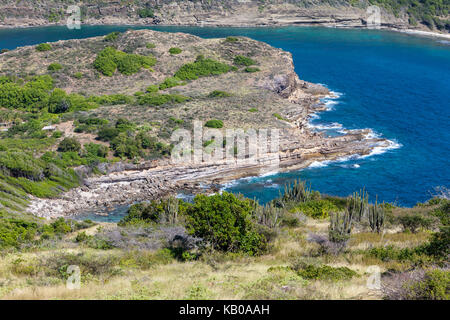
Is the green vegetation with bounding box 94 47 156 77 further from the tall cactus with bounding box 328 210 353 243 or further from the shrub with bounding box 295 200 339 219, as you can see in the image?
the tall cactus with bounding box 328 210 353 243

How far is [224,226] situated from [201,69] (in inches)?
2168

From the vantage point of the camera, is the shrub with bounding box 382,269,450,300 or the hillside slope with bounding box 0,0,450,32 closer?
the shrub with bounding box 382,269,450,300

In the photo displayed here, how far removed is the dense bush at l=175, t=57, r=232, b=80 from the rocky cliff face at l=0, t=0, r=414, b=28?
2582 inches

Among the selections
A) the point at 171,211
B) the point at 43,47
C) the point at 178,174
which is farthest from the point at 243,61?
the point at 171,211

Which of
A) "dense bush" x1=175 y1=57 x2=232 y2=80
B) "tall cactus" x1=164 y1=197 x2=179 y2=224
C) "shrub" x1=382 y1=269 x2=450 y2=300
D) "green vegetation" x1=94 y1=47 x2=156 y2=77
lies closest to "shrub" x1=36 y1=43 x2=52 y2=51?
"green vegetation" x1=94 y1=47 x2=156 y2=77

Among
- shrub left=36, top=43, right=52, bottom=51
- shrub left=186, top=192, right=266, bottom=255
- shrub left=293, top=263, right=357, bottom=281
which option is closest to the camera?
shrub left=293, top=263, right=357, bottom=281

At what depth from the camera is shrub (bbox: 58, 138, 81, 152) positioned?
47250 mm

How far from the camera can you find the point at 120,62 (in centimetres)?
7250

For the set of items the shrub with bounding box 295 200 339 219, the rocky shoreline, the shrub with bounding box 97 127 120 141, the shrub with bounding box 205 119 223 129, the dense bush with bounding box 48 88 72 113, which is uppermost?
the dense bush with bounding box 48 88 72 113

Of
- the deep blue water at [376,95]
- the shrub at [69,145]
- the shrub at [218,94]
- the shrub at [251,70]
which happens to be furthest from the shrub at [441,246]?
the shrub at [251,70]

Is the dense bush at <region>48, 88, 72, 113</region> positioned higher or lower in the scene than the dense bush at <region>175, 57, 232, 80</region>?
lower

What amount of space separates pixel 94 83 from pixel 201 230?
53.0 meters

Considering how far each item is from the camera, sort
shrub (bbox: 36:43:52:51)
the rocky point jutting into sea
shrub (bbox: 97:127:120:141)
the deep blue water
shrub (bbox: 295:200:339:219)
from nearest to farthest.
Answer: shrub (bbox: 295:200:339:219) → the rocky point jutting into sea → the deep blue water → shrub (bbox: 97:127:120:141) → shrub (bbox: 36:43:52:51)

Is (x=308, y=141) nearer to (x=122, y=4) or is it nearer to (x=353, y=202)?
(x=353, y=202)
